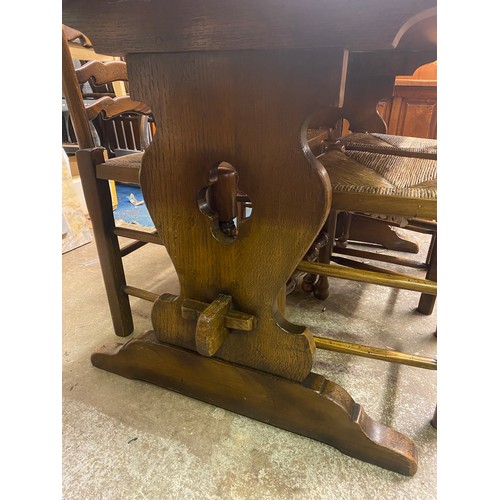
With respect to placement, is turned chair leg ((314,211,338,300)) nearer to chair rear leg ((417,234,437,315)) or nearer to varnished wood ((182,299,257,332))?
chair rear leg ((417,234,437,315))

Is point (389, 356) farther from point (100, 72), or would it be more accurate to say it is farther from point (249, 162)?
point (100, 72)

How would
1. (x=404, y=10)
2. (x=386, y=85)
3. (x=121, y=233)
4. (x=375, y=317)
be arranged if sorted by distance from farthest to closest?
(x=386, y=85) < (x=375, y=317) < (x=121, y=233) < (x=404, y=10)

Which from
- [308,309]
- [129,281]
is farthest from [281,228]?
[129,281]

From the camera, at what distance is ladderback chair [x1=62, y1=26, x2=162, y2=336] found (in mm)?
835

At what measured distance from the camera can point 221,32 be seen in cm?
53

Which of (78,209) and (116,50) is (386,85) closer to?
(116,50)

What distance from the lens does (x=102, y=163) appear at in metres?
0.93

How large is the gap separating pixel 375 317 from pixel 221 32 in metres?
1.12

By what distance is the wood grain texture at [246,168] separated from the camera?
21.5 inches

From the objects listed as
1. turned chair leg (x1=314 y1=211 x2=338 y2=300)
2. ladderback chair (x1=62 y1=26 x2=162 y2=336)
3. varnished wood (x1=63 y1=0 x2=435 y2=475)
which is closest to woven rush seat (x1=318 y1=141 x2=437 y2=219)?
varnished wood (x1=63 y1=0 x2=435 y2=475)

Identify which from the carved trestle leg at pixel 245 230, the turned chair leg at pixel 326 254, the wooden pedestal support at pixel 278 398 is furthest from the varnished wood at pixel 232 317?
the turned chair leg at pixel 326 254

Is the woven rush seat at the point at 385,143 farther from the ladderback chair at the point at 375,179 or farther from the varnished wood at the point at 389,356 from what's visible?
the varnished wood at the point at 389,356

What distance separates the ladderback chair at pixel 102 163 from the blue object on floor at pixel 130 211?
42.8 inches

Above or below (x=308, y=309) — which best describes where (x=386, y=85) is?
above
